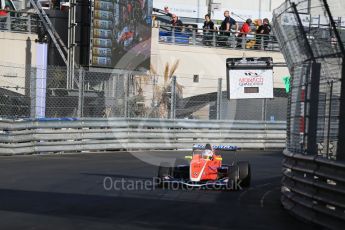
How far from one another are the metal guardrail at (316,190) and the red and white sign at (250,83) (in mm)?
13049

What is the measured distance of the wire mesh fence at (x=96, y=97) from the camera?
61.6 ft

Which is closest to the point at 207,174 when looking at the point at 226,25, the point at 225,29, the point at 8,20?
the point at 8,20

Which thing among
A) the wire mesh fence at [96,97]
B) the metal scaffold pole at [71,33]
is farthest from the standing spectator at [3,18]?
the metal scaffold pole at [71,33]

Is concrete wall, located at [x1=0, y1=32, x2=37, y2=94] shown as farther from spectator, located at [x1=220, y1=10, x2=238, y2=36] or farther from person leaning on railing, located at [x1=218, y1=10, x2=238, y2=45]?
spectator, located at [x1=220, y1=10, x2=238, y2=36]

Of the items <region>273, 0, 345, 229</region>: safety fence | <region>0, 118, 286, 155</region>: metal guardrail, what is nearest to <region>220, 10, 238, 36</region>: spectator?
<region>0, 118, 286, 155</region>: metal guardrail

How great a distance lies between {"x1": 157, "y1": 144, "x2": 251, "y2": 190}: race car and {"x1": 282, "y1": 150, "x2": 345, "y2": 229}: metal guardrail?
6.64 feet

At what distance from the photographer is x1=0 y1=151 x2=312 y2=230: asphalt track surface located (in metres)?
8.03

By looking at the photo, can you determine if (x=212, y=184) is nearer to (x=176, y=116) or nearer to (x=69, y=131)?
(x=69, y=131)

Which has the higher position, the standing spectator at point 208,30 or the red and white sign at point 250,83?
the standing spectator at point 208,30

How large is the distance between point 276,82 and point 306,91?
20.3 metres

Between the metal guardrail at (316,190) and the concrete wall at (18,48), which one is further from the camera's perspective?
the concrete wall at (18,48)

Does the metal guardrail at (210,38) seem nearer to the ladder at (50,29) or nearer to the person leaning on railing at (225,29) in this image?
the person leaning on railing at (225,29)

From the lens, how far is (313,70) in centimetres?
886

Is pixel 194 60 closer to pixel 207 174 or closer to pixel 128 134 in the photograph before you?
pixel 128 134
